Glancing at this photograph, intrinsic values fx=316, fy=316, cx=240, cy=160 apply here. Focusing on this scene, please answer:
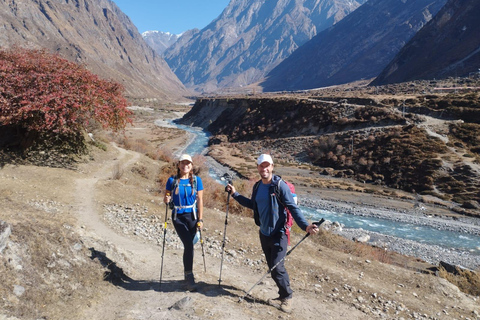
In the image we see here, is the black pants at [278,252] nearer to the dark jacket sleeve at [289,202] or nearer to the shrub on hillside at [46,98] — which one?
the dark jacket sleeve at [289,202]

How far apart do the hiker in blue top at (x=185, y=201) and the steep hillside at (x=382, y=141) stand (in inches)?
1141

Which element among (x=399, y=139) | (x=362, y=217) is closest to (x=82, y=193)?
(x=362, y=217)

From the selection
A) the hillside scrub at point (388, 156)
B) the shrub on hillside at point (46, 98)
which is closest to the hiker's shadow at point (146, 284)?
the shrub on hillside at point (46, 98)

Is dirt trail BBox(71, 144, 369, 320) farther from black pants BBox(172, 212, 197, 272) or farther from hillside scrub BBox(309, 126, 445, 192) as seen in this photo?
hillside scrub BBox(309, 126, 445, 192)

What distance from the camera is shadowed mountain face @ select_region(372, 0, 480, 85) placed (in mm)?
101750

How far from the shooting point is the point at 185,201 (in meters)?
5.86

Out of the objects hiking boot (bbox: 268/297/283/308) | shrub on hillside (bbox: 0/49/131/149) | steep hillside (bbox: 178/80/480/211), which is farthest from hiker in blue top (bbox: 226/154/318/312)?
steep hillside (bbox: 178/80/480/211)

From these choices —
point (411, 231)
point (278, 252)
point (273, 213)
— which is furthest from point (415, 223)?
point (273, 213)

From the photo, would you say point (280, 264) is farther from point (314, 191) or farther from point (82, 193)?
point (314, 191)

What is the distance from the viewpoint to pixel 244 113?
73625mm

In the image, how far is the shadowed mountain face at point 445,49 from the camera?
4006 inches

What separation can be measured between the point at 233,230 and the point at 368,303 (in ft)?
16.0

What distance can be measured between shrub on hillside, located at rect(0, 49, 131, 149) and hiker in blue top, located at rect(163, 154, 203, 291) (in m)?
10.6

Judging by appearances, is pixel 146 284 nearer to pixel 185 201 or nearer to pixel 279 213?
pixel 185 201
